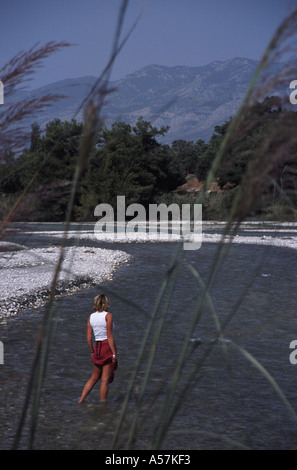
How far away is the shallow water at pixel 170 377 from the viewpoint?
13.5 feet

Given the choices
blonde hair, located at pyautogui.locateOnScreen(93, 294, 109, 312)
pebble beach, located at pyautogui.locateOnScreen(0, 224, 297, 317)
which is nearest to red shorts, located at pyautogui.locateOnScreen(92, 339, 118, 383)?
blonde hair, located at pyautogui.locateOnScreen(93, 294, 109, 312)

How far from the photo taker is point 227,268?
17.8 m

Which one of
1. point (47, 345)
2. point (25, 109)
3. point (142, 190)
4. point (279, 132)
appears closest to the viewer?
point (279, 132)

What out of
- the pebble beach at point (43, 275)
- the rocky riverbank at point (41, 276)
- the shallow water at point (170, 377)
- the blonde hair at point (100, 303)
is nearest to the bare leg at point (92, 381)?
the shallow water at point (170, 377)

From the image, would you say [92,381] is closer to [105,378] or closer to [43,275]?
[105,378]

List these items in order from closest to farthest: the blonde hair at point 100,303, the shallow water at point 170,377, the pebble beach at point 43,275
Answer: the shallow water at point 170,377 → the blonde hair at point 100,303 → the pebble beach at point 43,275

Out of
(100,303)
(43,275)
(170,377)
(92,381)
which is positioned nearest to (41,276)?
(43,275)

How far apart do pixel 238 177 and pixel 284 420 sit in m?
41.5

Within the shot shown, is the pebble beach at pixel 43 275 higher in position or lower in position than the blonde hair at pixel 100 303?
lower

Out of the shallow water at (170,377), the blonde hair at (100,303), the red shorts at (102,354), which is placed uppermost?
the blonde hair at (100,303)

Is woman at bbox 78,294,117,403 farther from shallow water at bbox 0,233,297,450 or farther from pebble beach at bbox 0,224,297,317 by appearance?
pebble beach at bbox 0,224,297,317

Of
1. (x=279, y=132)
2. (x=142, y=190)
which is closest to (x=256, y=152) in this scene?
(x=279, y=132)

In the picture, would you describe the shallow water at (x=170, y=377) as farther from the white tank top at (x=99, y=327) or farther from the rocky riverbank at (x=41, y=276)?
the rocky riverbank at (x=41, y=276)

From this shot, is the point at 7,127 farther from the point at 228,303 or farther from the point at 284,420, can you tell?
the point at 228,303
